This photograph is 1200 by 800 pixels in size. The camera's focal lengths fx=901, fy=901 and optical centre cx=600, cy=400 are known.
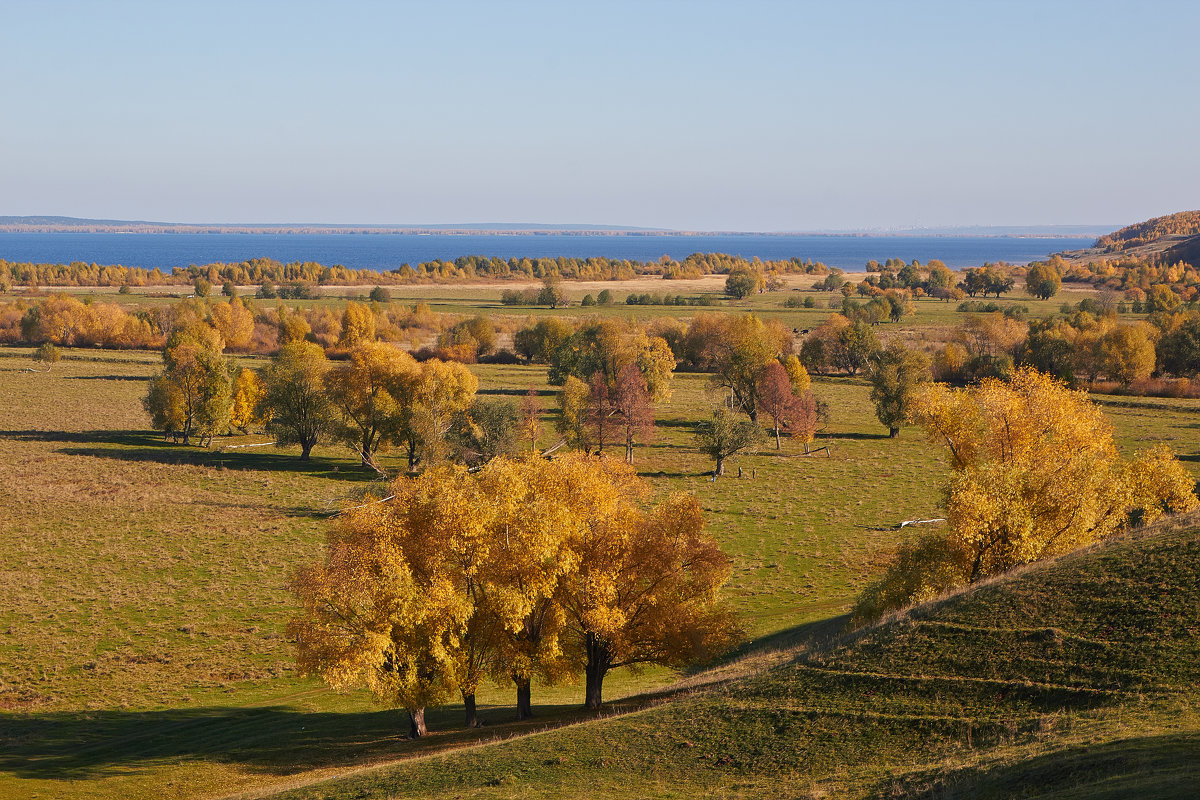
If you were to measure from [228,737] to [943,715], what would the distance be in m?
23.6

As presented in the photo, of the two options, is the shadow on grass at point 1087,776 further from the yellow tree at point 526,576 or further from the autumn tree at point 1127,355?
the autumn tree at point 1127,355

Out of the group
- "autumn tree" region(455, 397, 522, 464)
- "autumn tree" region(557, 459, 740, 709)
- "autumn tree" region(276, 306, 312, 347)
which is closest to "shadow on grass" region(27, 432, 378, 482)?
"autumn tree" region(455, 397, 522, 464)

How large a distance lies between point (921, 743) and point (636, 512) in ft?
47.6

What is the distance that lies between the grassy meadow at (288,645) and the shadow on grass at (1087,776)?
32.2 inches

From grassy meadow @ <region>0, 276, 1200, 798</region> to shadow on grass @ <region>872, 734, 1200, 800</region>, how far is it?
818 mm

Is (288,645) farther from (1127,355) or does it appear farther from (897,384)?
(1127,355)

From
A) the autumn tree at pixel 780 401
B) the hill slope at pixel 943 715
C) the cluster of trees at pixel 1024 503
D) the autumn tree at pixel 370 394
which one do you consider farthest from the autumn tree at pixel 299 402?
the hill slope at pixel 943 715

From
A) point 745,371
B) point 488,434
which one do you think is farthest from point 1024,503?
point 745,371

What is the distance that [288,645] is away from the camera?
40969mm

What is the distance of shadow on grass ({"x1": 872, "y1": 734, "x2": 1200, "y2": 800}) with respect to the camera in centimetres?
1480

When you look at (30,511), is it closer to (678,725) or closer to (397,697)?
(397,697)

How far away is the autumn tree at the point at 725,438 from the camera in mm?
72188

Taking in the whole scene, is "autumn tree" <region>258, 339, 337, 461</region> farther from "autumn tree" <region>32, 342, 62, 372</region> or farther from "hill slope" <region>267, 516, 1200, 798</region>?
"autumn tree" <region>32, 342, 62, 372</region>

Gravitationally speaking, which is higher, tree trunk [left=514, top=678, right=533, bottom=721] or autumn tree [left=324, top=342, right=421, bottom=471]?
autumn tree [left=324, top=342, right=421, bottom=471]
